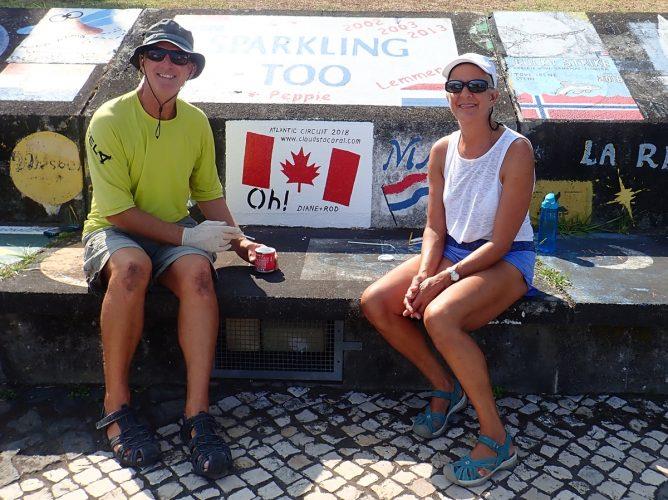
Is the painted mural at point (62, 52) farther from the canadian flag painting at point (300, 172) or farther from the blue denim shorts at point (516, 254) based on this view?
the blue denim shorts at point (516, 254)

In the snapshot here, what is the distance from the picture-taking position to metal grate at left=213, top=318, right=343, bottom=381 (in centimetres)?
412

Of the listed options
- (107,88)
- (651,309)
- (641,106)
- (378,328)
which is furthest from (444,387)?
(107,88)

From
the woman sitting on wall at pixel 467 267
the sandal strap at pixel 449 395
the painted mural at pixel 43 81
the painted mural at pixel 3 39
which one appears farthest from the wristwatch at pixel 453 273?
the painted mural at pixel 3 39

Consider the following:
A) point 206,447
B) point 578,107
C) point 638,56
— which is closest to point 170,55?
point 206,447

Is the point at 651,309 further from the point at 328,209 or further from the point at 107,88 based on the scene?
the point at 107,88

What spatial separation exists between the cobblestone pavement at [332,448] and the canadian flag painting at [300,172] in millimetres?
1201

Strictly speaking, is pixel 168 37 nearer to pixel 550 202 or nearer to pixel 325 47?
pixel 325 47

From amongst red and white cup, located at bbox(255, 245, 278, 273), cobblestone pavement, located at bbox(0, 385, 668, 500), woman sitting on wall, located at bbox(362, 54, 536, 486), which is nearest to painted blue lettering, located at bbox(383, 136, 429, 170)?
woman sitting on wall, located at bbox(362, 54, 536, 486)

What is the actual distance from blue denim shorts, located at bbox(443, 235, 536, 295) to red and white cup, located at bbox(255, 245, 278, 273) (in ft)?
2.88

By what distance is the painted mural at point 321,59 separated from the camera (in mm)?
5020

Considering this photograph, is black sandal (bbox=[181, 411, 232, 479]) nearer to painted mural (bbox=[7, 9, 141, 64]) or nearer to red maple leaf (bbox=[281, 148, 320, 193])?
red maple leaf (bbox=[281, 148, 320, 193])

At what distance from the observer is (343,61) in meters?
5.28

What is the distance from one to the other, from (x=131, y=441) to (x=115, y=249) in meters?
0.84

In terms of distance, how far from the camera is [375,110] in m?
4.88
